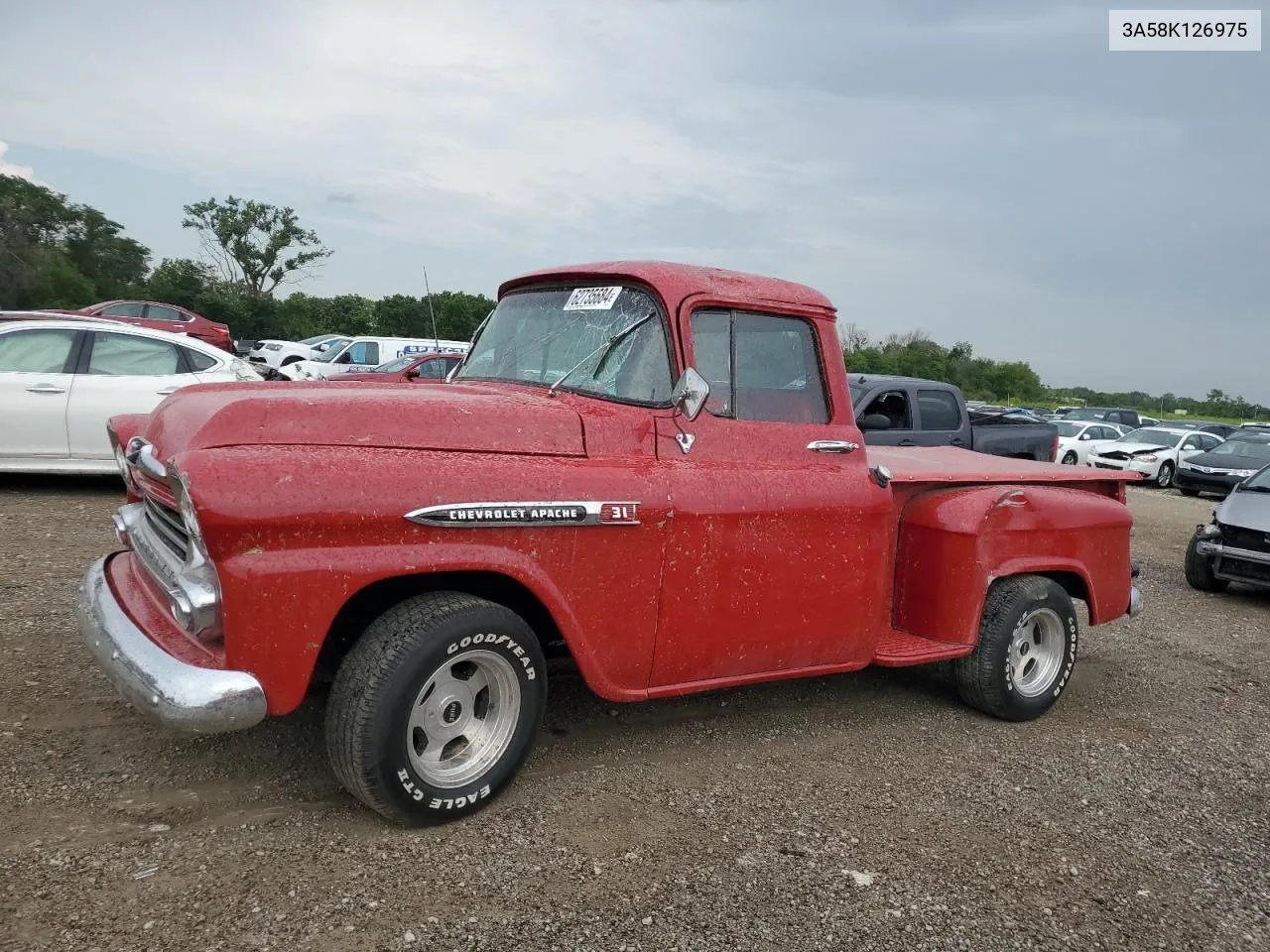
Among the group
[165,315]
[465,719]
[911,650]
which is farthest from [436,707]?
[165,315]

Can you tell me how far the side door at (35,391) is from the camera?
26.4 feet

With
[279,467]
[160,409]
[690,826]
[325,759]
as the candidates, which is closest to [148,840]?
[325,759]

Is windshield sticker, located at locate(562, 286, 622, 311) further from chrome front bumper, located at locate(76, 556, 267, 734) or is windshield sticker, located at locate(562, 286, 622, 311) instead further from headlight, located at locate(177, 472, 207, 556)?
chrome front bumper, located at locate(76, 556, 267, 734)

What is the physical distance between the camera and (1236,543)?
8438 mm

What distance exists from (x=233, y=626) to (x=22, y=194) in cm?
4713

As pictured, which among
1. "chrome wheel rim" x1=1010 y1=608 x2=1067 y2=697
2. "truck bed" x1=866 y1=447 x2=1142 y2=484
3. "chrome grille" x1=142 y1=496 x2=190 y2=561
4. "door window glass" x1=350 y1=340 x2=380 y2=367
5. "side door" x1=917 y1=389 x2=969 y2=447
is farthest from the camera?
"door window glass" x1=350 y1=340 x2=380 y2=367

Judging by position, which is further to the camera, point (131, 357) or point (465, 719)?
point (131, 357)

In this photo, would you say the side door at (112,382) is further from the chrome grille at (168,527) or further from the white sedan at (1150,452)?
the white sedan at (1150,452)

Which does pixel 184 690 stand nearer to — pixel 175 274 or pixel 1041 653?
pixel 1041 653

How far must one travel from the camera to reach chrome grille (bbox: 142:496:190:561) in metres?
3.11

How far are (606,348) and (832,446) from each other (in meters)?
1.10

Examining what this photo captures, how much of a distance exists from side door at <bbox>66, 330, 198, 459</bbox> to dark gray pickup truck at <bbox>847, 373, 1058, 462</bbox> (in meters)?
6.80

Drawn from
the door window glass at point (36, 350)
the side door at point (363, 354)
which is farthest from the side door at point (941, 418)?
the side door at point (363, 354)

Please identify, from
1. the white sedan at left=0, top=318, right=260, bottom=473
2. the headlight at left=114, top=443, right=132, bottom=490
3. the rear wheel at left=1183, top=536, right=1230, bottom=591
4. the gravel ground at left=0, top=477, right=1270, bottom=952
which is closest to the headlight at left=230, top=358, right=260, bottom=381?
the white sedan at left=0, top=318, right=260, bottom=473
